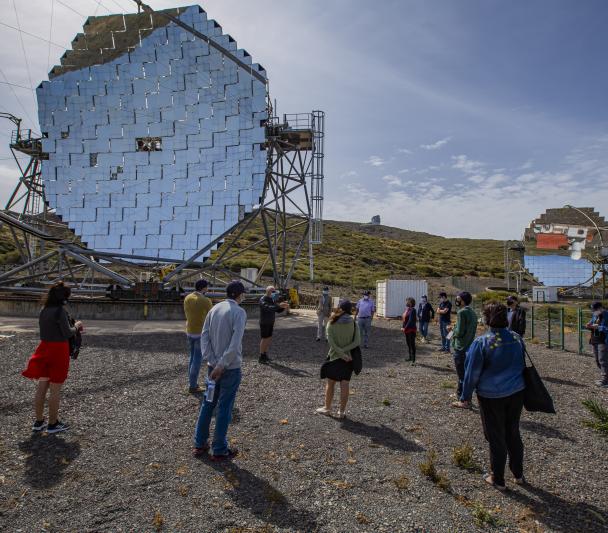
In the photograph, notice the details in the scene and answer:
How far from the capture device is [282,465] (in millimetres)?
5340

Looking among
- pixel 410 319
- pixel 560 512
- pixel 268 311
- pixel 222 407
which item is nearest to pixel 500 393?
pixel 560 512

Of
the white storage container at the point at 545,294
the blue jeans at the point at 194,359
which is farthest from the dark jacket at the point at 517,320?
the white storage container at the point at 545,294

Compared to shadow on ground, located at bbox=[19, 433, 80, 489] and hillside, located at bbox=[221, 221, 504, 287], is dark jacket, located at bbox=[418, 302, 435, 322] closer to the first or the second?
shadow on ground, located at bbox=[19, 433, 80, 489]

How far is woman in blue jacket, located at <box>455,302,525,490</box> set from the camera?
16.1 feet

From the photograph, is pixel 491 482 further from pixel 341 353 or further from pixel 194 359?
pixel 194 359

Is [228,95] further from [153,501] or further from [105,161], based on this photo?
[153,501]

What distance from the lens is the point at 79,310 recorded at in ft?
65.6

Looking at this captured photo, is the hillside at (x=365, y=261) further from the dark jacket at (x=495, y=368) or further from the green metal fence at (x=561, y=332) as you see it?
the dark jacket at (x=495, y=368)

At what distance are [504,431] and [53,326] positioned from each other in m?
5.52

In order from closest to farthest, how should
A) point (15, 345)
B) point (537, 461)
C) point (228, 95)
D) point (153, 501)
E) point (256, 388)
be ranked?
1. point (153, 501)
2. point (537, 461)
3. point (256, 388)
4. point (15, 345)
5. point (228, 95)

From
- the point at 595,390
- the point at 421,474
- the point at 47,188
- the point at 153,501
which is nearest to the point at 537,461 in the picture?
the point at 421,474

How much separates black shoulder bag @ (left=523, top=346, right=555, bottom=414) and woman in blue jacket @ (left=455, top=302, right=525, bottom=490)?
0.06 meters

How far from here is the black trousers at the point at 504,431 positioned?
4.90m

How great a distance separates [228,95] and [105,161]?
19.1 ft
